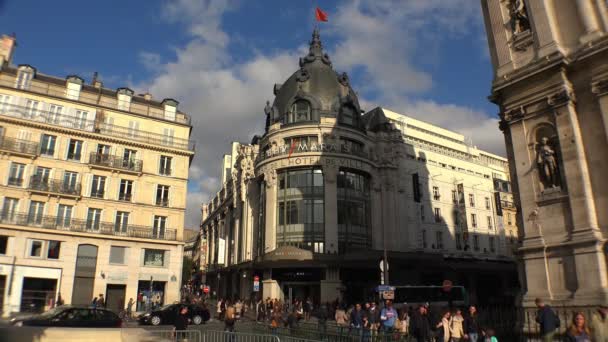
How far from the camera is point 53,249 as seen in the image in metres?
33.0

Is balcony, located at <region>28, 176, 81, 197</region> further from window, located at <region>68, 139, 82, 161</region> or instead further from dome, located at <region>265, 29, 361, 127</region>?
dome, located at <region>265, 29, 361, 127</region>

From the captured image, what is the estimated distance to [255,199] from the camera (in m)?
48.5

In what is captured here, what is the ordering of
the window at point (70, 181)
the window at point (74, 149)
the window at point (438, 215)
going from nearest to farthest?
1. the window at point (70, 181)
2. the window at point (74, 149)
3. the window at point (438, 215)

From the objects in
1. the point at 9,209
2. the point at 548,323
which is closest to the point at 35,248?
the point at 9,209

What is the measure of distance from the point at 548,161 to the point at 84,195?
109ft

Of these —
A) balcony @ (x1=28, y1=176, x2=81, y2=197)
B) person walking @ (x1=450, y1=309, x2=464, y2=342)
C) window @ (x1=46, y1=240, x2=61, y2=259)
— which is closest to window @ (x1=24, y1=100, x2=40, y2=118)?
balcony @ (x1=28, y1=176, x2=81, y2=197)

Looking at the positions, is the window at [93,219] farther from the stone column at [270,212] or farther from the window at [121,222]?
the stone column at [270,212]

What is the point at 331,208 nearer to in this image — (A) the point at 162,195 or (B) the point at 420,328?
(A) the point at 162,195

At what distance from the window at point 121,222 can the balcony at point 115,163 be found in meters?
3.70

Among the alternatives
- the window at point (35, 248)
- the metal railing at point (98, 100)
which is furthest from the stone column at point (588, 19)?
the window at point (35, 248)

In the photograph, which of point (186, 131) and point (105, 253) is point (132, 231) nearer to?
point (105, 253)

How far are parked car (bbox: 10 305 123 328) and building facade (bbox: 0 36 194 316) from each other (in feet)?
43.1

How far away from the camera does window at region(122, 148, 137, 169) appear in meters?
37.2

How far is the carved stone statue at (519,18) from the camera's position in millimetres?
17562
